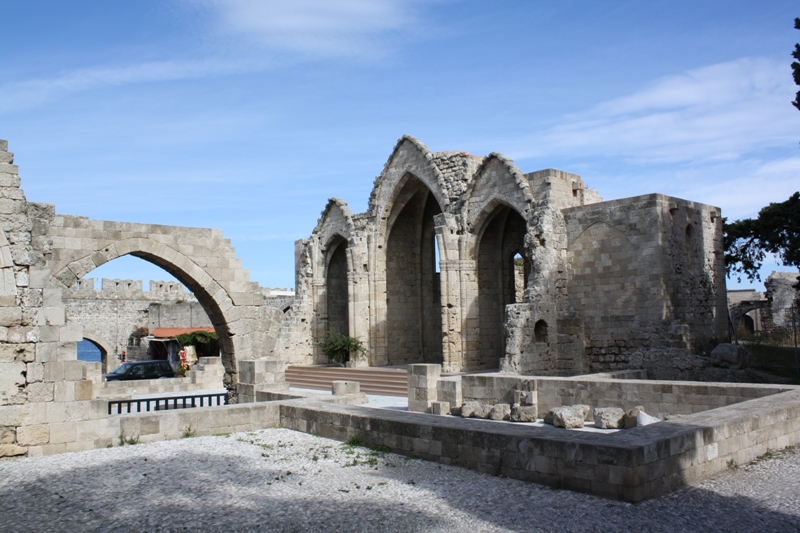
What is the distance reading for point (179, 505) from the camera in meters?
6.41

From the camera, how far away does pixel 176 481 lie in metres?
7.32

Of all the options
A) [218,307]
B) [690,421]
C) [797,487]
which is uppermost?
[218,307]

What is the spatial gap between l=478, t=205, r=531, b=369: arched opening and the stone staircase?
111 inches

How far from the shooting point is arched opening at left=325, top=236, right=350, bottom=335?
997 inches

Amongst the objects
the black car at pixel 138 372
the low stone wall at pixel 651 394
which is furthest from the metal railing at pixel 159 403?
the low stone wall at pixel 651 394

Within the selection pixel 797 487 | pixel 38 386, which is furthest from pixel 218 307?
pixel 797 487

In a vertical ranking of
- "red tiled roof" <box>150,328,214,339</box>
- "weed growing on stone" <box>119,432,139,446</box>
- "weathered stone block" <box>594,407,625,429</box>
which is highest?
"red tiled roof" <box>150,328,214,339</box>

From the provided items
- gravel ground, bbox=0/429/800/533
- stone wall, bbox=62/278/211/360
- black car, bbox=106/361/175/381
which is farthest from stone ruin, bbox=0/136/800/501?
stone wall, bbox=62/278/211/360

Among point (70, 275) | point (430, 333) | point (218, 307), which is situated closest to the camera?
point (70, 275)

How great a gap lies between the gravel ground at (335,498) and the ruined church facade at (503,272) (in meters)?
9.12

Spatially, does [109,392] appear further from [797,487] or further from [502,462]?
[797,487]

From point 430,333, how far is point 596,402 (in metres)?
13.3

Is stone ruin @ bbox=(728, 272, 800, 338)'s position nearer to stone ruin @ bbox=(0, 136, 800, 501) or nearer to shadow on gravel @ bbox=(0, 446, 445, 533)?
stone ruin @ bbox=(0, 136, 800, 501)

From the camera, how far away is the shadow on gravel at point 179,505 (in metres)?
A: 5.75
